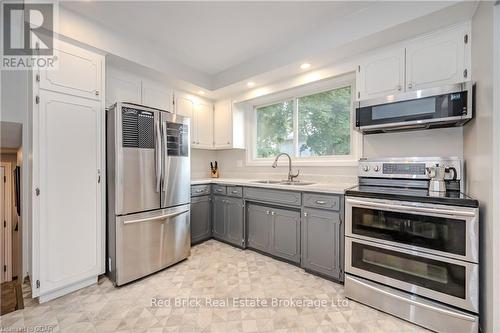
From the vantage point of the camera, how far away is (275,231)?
2.70 meters

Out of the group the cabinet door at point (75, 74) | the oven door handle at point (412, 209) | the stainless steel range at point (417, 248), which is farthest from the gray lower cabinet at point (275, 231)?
the cabinet door at point (75, 74)

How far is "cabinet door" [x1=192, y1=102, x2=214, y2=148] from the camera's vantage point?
145 inches

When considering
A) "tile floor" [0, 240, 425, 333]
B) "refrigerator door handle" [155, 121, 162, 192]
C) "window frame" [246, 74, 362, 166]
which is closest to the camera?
"tile floor" [0, 240, 425, 333]

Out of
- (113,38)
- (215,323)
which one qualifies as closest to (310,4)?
(113,38)

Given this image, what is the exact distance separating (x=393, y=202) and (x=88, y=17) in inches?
128

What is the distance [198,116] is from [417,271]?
3.39 metres

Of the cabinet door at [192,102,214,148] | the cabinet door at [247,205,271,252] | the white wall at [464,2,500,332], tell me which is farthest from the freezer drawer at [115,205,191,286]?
the white wall at [464,2,500,332]

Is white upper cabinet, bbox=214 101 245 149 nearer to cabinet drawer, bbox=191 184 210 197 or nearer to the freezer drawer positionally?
cabinet drawer, bbox=191 184 210 197

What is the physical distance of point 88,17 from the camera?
7.07ft

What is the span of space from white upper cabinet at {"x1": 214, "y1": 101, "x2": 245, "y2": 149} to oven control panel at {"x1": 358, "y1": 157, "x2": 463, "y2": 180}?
2.02m

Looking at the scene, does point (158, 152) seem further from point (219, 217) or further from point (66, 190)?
point (219, 217)

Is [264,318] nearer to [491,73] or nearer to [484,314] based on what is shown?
[484,314]

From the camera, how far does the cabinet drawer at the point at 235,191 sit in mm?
3047

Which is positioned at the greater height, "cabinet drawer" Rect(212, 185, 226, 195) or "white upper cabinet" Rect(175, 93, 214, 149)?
"white upper cabinet" Rect(175, 93, 214, 149)
